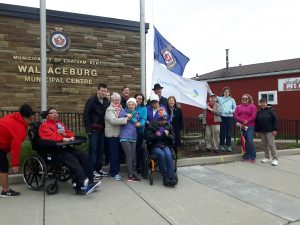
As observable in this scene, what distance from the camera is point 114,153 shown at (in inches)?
266

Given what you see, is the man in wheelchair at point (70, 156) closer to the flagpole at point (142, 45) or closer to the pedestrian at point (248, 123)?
the flagpole at point (142, 45)

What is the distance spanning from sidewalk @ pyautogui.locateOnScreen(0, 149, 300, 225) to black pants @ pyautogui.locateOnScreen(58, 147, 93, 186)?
318mm

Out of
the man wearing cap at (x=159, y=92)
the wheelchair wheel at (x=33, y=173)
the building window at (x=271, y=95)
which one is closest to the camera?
the wheelchair wheel at (x=33, y=173)

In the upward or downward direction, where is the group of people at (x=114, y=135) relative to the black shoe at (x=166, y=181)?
upward

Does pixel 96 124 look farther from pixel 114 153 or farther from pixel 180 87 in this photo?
pixel 180 87

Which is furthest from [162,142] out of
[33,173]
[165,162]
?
[33,173]

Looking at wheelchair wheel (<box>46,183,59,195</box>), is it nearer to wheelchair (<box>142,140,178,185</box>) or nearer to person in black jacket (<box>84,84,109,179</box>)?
person in black jacket (<box>84,84,109,179</box>)

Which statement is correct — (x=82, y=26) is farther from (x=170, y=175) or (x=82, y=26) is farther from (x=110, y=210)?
(x=110, y=210)

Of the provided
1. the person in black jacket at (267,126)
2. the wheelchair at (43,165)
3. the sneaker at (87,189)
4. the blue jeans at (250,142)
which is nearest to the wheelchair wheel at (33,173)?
the wheelchair at (43,165)

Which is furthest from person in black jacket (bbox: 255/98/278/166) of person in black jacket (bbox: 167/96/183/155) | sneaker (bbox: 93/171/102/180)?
sneaker (bbox: 93/171/102/180)

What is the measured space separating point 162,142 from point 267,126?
3172 mm

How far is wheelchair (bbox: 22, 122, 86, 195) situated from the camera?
5758 millimetres

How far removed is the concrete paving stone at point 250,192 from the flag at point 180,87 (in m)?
2.02

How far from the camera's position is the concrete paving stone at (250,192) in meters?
5.25
